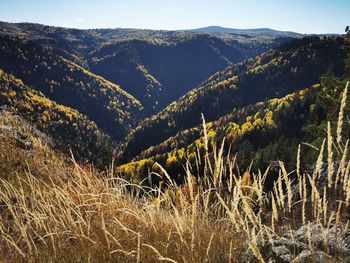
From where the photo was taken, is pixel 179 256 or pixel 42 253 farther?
pixel 42 253

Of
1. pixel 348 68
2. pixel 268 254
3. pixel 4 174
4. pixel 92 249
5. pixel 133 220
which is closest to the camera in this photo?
pixel 268 254

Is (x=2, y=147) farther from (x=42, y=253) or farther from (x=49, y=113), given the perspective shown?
(x=49, y=113)

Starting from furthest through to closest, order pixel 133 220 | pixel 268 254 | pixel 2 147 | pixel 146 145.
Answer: pixel 146 145 < pixel 2 147 < pixel 133 220 < pixel 268 254

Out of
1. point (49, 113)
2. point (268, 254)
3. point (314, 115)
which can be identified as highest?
point (268, 254)

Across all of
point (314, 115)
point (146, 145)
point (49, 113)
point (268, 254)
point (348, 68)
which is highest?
point (348, 68)

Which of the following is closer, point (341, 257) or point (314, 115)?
point (341, 257)

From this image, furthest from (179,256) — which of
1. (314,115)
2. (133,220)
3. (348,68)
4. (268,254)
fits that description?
(314,115)

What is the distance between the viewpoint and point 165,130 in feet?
649

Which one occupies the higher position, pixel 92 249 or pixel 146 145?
pixel 92 249

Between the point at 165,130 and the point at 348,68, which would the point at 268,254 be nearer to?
the point at 348,68

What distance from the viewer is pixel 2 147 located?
7.81m

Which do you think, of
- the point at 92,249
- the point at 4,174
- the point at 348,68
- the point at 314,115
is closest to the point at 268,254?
the point at 92,249

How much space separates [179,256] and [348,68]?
24.0 metres

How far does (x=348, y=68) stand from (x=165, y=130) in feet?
575
